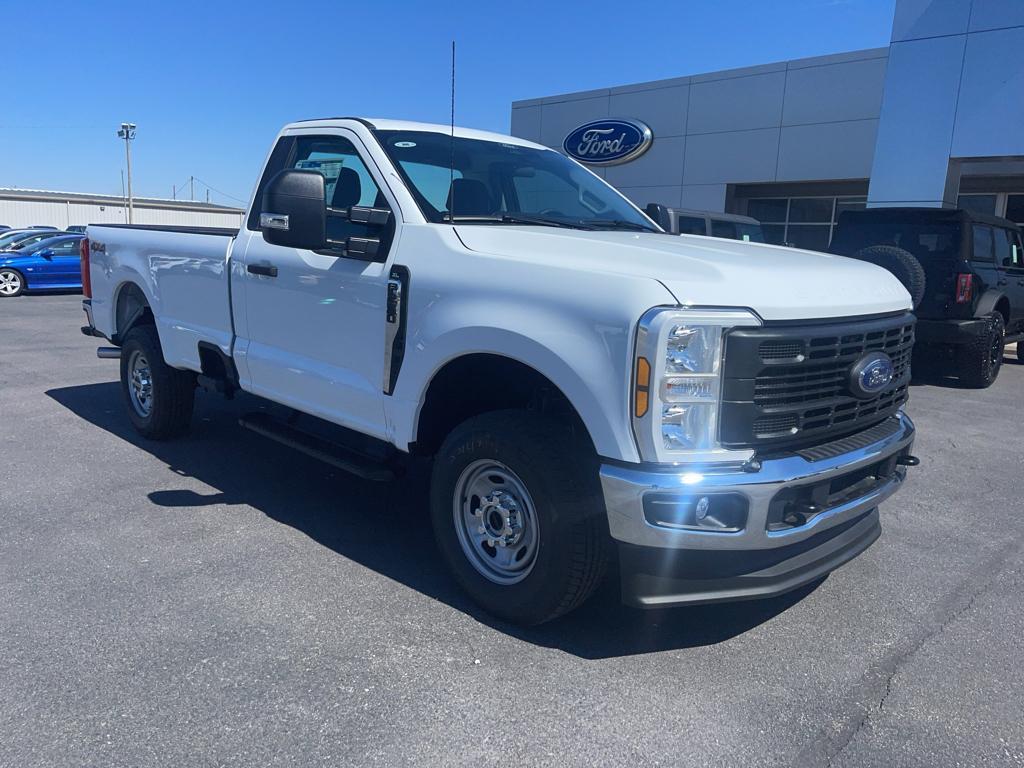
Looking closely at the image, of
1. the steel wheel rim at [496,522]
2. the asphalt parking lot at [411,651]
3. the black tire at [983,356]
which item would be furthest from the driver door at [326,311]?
the black tire at [983,356]

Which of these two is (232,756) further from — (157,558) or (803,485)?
(803,485)

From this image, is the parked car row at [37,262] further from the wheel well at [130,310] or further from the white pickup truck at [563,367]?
the white pickup truck at [563,367]

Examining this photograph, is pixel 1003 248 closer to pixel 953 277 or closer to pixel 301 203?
pixel 953 277

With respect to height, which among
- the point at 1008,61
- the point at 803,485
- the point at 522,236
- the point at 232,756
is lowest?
the point at 232,756

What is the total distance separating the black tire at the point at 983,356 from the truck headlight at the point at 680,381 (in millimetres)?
7792

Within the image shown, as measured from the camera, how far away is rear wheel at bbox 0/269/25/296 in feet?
59.2

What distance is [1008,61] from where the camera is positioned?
513 inches

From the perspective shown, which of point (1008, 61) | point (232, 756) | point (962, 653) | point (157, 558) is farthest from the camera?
point (1008, 61)

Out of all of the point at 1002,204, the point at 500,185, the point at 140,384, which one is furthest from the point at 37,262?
the point at 1002,204

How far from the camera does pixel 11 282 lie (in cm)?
1819

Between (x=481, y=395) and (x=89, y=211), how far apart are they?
6367cm

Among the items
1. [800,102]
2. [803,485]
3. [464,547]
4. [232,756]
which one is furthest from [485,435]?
[800,102]

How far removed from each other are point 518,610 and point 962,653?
182 centimetres

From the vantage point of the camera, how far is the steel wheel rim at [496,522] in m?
3.32
